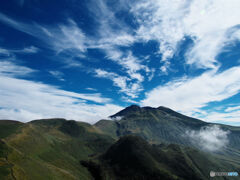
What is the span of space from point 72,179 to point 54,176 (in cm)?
2907

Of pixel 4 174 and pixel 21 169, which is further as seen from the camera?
pixel 21 169

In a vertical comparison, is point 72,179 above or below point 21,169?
below

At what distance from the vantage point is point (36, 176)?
14925cm

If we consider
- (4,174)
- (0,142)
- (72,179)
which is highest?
(0,142)

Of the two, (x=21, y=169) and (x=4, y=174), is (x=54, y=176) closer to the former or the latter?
(x=21, y=169)

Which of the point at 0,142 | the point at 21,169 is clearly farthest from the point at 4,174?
the point at 0,142

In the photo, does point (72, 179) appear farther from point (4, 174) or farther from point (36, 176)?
point (4, 174)

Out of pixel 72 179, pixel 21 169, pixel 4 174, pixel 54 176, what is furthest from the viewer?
pixel 72 179

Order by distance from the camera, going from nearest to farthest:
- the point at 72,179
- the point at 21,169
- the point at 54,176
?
the point at 21,169 → the point at 54,176 → the point at 72,179

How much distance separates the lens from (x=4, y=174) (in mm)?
123062

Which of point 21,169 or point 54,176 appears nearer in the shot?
point 21,169

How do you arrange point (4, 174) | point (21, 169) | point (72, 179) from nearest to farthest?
point (4, 174), point (21, 169), point (72, 179)

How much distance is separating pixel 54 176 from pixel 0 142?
72.5 metres

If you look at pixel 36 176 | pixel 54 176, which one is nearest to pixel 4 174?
pixel 36 176
